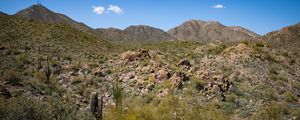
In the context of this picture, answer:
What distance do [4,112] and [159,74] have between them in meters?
9.79

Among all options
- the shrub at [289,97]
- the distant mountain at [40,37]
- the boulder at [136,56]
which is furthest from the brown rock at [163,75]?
the distant mountain at [40,37]

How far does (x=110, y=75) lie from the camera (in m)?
19.9

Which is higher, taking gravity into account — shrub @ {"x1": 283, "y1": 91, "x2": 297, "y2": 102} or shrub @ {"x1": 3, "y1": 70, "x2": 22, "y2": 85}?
shrub @ {"x1": 3, "y1": 70, "x2": 22, "y2": 85}

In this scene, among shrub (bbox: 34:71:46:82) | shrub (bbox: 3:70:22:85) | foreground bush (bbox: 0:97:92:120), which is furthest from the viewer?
shrub (bbox: 34:71:46:82)

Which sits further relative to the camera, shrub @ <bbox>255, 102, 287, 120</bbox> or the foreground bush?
shrub @ <bbox>255, 102, 287, 120</bbox>

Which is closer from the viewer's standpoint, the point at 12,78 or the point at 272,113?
the point at 272,113

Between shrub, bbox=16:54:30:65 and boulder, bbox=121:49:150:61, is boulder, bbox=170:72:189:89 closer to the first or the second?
boulder, bbox=121:49:150:61

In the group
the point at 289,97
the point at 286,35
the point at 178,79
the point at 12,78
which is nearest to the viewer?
the point at 289,97

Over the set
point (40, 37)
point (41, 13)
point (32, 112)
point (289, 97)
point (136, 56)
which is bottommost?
point (289, 97)

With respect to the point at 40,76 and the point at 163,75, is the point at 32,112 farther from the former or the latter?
the point at 40,76

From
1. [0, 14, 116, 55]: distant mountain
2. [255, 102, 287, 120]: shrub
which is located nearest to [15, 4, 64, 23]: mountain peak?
[0, 14, 116, 55]: distant mountain

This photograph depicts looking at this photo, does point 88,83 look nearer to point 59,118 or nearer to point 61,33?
point 59,118

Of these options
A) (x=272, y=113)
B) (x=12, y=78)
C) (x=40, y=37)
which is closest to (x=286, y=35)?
(x=40, y=37)

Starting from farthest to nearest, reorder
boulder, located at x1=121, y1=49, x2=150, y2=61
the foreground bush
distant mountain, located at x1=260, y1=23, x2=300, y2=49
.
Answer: distant mountain, located at x1=260, y1=23, x2=300, y2=49
boulder, located at x1=121, y1=49, x2=150, y2=61
the foreground bush
